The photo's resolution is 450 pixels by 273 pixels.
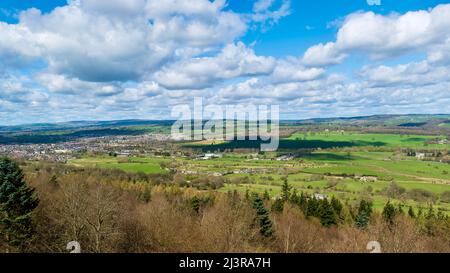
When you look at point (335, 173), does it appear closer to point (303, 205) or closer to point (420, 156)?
point (303, 205)

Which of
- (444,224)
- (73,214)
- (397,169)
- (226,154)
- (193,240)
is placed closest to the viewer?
(193,240)

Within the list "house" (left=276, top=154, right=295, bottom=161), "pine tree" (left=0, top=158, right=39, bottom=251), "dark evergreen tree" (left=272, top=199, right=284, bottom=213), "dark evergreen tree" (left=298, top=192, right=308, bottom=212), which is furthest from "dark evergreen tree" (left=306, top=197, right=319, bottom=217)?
"house" (left=276, top=154, right=295, bottom=161)

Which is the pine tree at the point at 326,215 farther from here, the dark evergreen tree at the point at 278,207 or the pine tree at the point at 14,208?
the pine tree at the point at 14,208

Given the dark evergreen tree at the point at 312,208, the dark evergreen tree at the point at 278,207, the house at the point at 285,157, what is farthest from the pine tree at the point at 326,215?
the house at the point at 285,157

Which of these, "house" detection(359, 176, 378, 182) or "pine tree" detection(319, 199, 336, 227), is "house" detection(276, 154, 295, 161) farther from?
"pine tree" detection(319, 199, 336, 227)

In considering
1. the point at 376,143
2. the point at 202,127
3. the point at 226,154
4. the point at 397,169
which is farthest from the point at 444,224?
the point at 202,127

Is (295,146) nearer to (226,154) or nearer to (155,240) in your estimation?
(226,154)

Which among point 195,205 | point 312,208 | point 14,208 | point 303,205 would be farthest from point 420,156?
point 14,208

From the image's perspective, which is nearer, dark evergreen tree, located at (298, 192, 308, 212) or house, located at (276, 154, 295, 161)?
dark evergreen tree, located at (298, 192, 308, 212)

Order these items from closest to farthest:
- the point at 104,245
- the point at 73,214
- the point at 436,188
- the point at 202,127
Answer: the point at 104,245 < the point at 73,214 < the point at 436,188 < the point at 202,127
